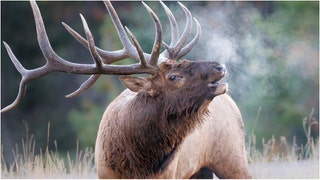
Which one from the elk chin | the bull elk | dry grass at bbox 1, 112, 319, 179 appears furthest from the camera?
dry grass at bbox 1, 112, 319, 179

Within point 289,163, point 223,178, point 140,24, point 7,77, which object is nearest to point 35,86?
point 7,77

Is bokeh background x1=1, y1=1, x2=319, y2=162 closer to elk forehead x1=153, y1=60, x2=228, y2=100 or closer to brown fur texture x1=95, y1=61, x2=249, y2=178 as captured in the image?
brown fur texture x1=95, y1=61, x2=249, y2=178

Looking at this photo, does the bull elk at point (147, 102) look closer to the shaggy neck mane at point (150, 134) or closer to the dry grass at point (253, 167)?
the shaggy neck mane at point (150, 134)

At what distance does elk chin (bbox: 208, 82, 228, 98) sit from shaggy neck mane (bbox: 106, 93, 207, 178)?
206 mm

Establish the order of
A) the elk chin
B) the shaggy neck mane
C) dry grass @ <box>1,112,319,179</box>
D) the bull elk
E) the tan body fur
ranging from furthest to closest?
dry grass @ <box>1,112,319,179</box> < the tan body fur < the shaggy neck mane < the bull elk < the elk chin

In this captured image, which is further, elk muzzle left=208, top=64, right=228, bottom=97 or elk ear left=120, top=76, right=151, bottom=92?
elk ear left=120, top=76, right=151, bottom=92

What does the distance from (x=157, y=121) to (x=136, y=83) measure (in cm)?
30

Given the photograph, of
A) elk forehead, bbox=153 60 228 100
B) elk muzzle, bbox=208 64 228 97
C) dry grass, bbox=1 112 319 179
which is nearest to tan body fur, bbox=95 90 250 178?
elk forehead, bbox=153 60 228 100

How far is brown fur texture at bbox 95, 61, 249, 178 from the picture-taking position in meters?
6.41

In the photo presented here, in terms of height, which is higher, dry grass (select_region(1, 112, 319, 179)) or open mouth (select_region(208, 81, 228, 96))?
open mouth (select_region(208, 81, 228, 96))

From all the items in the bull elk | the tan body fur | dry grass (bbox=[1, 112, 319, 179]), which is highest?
the bull elk

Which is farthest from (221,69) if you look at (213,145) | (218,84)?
(213,145)

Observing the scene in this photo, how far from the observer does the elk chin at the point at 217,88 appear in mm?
6254

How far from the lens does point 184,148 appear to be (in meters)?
7.02
